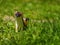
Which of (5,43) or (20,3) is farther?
(20,3)

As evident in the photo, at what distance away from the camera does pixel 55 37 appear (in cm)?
1070

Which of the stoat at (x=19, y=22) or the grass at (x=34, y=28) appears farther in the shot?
the stoat at (x=19, y=22)

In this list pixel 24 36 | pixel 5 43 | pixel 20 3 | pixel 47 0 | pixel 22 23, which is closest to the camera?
pixel 5 43

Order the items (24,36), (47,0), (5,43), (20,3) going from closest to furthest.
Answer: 1. (5,43)
2. (24,36)
3. (20,3)
4. (47,0)

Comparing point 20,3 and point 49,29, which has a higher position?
point 20,3

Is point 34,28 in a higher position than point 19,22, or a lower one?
lower

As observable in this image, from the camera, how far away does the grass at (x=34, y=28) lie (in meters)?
10.1

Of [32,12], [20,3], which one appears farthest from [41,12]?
[20,3]

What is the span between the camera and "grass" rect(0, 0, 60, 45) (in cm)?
1006

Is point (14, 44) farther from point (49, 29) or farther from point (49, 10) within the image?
point (49, 10)

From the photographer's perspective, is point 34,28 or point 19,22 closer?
point 19,22

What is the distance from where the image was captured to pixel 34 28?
11.4 metres

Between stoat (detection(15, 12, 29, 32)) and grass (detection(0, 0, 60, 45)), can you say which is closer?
grass (detection(0, 0, 60, 45))

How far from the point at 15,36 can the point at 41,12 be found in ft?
17.8
